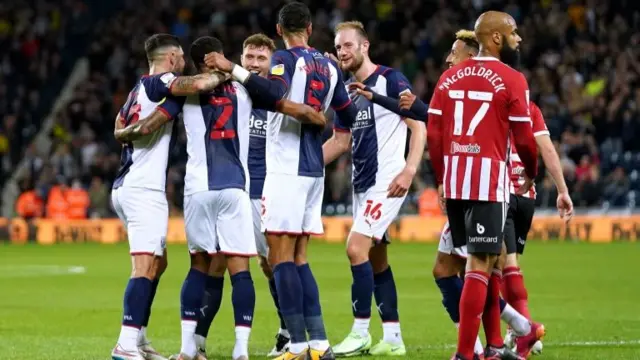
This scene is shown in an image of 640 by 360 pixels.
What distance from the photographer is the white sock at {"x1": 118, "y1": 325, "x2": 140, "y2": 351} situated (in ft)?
29.1

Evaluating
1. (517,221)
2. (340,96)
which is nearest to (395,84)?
(340,96)

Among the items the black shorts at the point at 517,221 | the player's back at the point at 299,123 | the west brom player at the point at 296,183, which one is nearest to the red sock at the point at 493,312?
the black shorts at the point at 517,221

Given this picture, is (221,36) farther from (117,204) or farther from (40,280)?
(117,204)

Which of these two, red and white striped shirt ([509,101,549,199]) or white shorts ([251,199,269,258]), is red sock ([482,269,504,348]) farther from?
white shorts ([251,199,269,258])

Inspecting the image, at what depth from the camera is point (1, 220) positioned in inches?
1130

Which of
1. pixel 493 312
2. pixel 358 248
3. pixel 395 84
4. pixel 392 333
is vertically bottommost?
pixel 392 333

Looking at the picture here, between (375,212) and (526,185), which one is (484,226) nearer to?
(526,185)

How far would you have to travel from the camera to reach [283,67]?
9.02m

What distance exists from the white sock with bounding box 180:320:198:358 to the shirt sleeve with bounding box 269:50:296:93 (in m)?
1.81

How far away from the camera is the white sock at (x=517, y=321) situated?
958 centimetres

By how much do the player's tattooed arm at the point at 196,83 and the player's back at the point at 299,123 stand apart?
413mm

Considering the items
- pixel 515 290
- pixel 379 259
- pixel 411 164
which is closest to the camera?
pixel 411 164

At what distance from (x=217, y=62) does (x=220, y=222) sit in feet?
3.72

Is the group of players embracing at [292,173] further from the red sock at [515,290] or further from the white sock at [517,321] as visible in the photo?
the red sock at [515,290]
